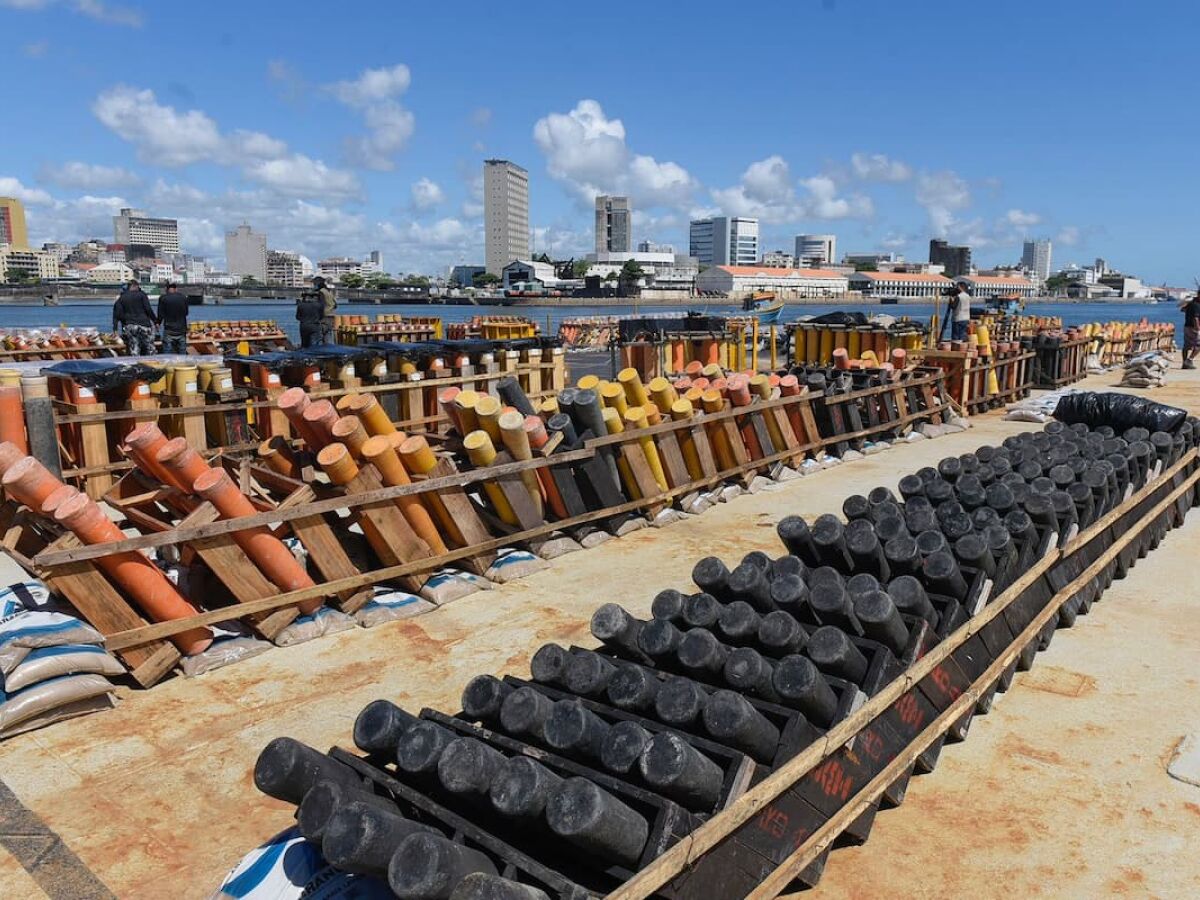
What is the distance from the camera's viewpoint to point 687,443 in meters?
10.8

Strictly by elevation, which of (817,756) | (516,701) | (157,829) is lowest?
(157,829)

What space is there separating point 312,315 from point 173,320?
118 inches

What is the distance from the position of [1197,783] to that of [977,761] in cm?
113

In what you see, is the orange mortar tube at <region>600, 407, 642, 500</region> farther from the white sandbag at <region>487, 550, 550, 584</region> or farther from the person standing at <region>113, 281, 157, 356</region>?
the person standing at <region>113, 281, 157, 356</region>

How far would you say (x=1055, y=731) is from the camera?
5.42 meters

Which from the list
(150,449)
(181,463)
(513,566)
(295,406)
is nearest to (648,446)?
(513,566)

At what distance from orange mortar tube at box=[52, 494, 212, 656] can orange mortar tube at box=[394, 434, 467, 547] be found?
2249 millimetres

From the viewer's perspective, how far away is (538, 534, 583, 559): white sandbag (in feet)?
29.0

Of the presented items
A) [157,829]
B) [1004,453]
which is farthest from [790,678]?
[1004,453]

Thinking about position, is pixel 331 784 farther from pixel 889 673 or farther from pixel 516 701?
pixel 889 673

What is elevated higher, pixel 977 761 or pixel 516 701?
pixel 516 701

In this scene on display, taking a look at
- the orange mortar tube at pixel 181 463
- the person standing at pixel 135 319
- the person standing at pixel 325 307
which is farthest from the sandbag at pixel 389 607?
the person standing at pixel 135 319

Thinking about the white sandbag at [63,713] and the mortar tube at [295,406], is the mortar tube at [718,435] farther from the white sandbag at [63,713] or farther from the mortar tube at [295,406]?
the white sandbag at [63,713]

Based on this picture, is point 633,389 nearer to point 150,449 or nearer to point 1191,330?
point 150,449
